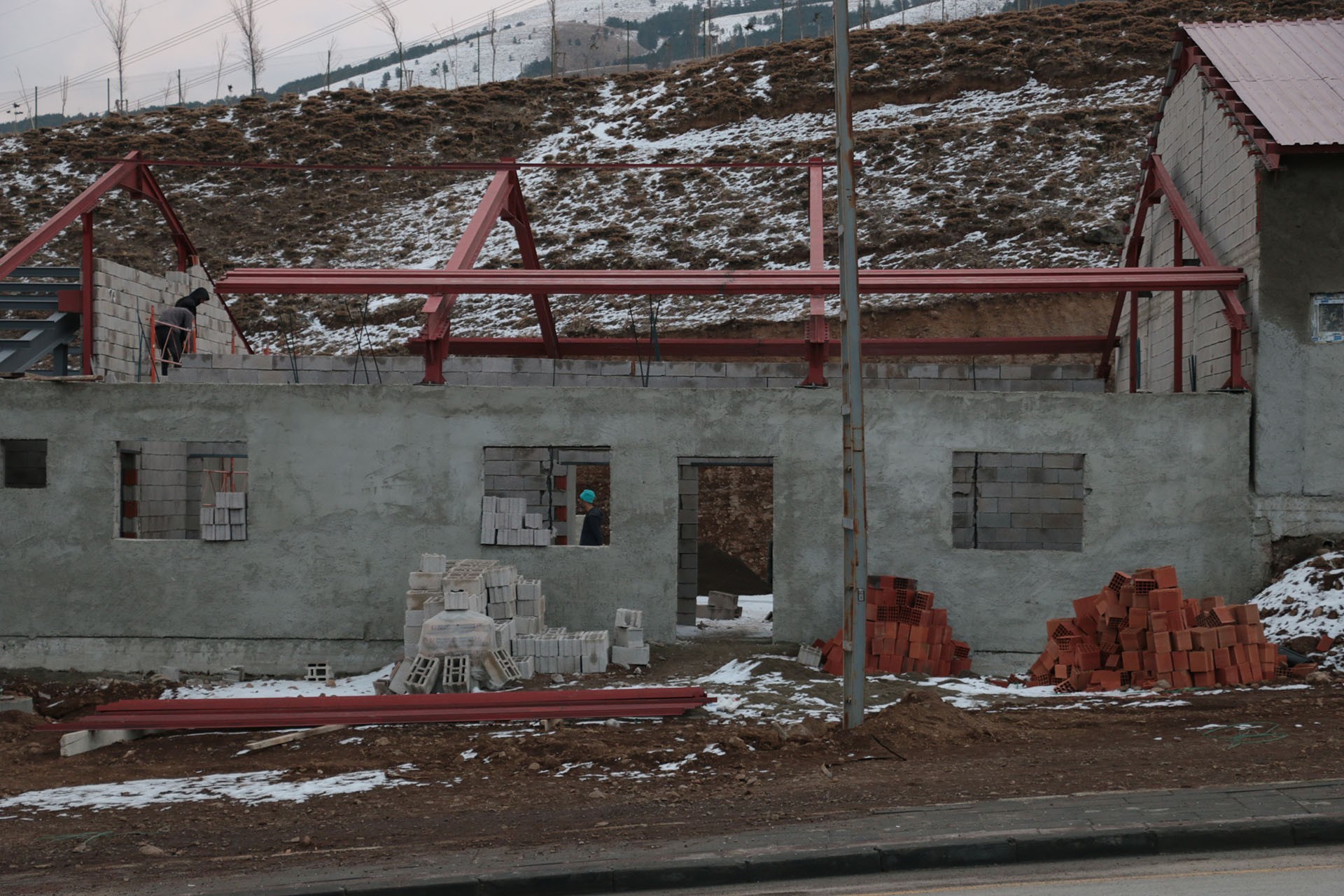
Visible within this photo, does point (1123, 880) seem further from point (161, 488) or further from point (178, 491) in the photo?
point (178, 491)

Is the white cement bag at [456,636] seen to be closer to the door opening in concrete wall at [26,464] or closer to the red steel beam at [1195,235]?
the door opening in concrete wall at [26,464]

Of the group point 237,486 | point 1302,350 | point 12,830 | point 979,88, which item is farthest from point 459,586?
point 979,88

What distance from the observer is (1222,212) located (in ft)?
50.8

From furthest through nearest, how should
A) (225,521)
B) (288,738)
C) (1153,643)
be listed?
(225,521) < (1153,643) < (288,738)

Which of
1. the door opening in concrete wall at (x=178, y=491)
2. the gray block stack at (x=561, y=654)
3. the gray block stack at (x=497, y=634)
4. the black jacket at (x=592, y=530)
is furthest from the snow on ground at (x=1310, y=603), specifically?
the door opening in concrete wall at (x=178, y=491)

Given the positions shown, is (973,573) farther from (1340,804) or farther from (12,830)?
(12,830)

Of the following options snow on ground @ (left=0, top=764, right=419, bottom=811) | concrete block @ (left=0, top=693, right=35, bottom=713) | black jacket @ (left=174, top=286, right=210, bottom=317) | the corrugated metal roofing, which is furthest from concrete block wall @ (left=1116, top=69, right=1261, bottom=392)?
black jacket @ (left=174, top=286, right=210, bottom=317)

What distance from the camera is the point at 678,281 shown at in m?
14.9

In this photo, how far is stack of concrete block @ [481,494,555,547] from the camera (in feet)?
47.0

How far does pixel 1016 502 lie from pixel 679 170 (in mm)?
29213

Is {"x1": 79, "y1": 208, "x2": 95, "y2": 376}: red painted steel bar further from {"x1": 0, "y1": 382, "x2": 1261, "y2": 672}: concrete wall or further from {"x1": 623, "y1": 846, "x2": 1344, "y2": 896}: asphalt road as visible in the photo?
{"x1": 623, "y1": 846, "x2": 1344, "y2": 896}: asphalt road

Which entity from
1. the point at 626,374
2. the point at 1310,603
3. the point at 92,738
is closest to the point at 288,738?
the point at 92,738

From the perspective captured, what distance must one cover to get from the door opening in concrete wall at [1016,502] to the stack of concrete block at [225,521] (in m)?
9.99

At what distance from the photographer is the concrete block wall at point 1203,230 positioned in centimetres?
1451
